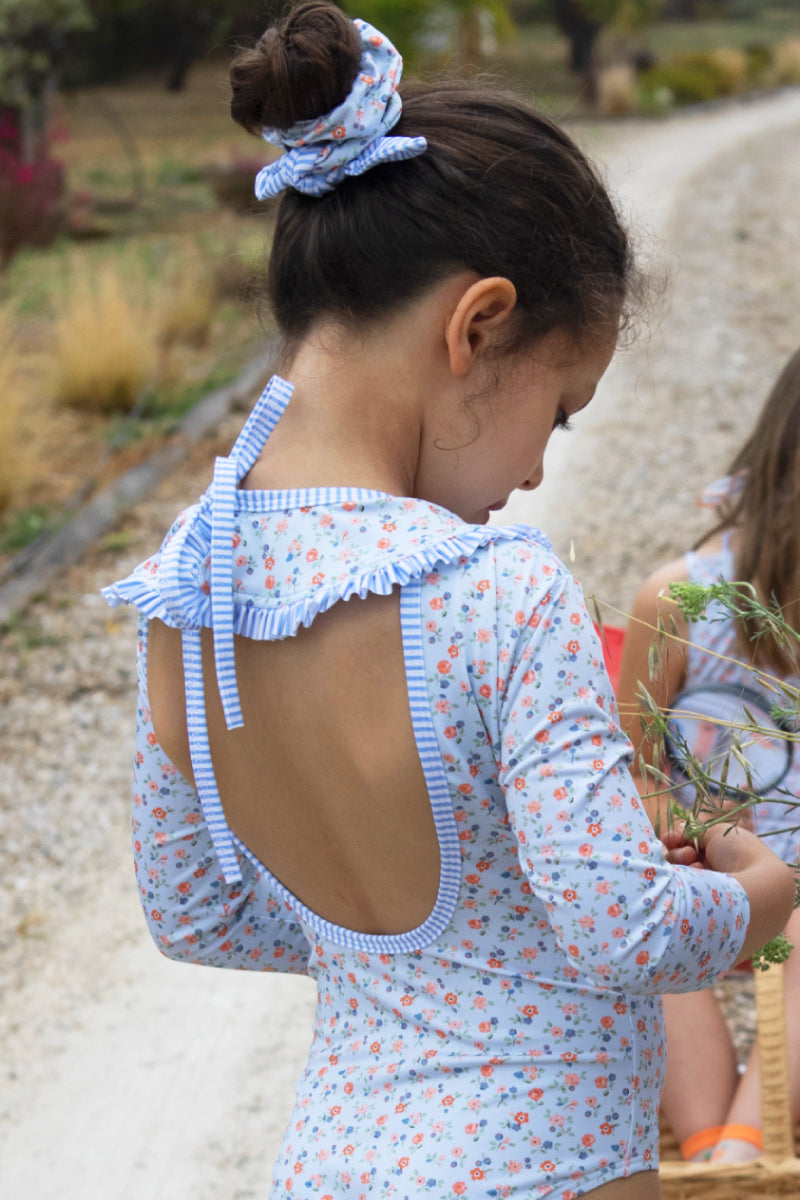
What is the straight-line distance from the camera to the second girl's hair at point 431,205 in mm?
1019

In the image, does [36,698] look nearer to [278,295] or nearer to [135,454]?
[135,454]

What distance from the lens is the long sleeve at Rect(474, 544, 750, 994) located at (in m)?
0.90

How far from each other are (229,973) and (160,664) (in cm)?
198

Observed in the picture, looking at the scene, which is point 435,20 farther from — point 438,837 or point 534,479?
point 438,837

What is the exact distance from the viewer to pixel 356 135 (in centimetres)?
102

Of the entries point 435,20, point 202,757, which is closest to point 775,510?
point 202,757

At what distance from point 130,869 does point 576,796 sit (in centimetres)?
254

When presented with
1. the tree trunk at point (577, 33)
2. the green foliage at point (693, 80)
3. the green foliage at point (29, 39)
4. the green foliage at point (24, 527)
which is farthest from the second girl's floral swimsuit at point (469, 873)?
the tree trunk at point (577, 33)

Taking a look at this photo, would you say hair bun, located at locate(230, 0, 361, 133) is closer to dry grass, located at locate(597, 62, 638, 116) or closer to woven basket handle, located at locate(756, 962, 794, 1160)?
woven basket handle, located at locate(756, 962, 794, 1160)

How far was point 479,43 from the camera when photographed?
591 inches

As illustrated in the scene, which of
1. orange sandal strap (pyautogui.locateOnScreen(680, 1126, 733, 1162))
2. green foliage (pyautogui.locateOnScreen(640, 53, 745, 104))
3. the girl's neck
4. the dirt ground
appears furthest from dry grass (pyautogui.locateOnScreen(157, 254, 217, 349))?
green foliage (pyautogui.locateOnScreen(640, 53, 745, 104))

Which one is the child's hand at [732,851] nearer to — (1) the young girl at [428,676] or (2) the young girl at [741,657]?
(1) the young girl at [428,676]

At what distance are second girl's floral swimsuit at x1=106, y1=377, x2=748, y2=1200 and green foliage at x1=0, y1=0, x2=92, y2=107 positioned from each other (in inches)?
485

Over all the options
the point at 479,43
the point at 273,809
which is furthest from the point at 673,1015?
the point at 479,43
